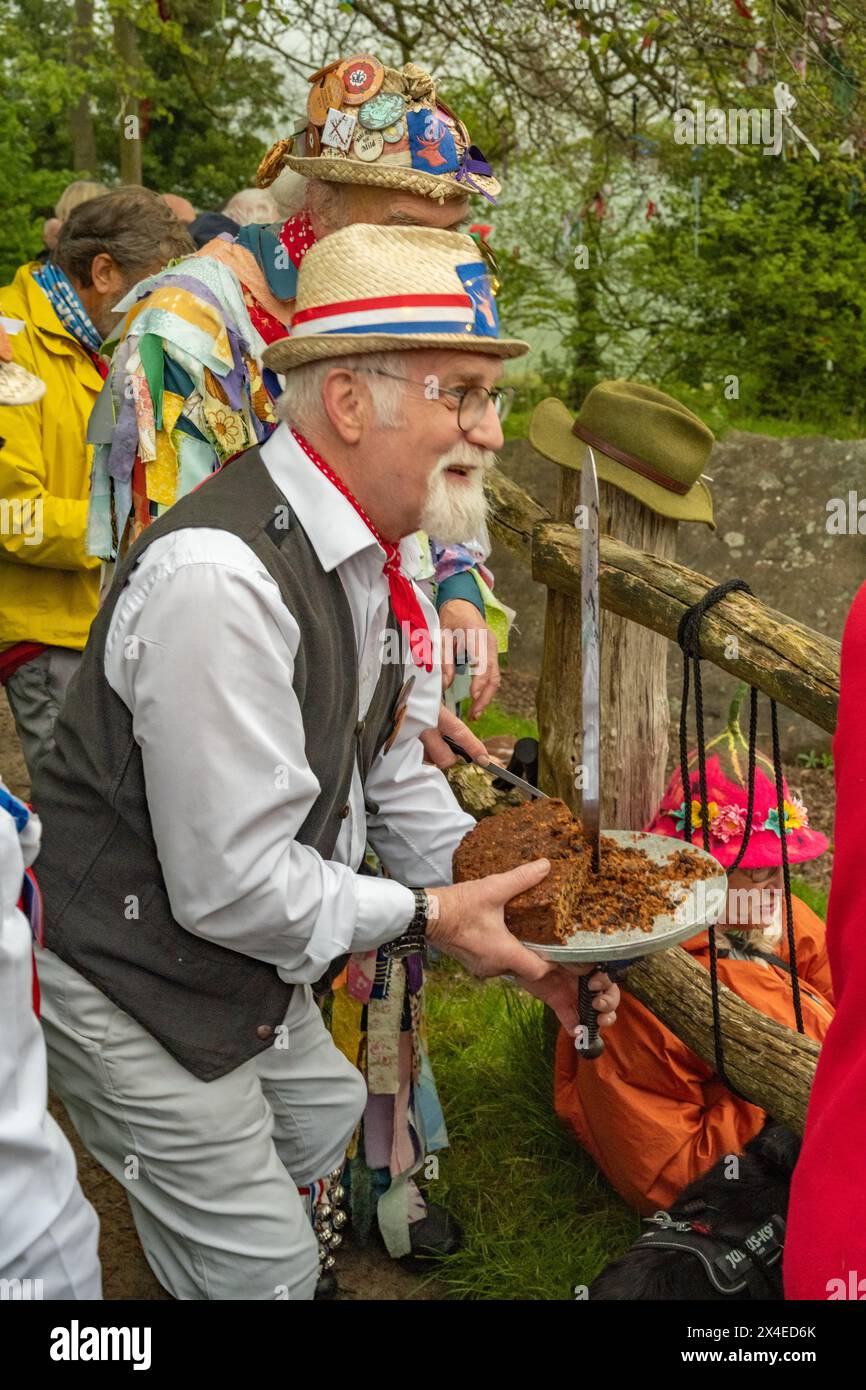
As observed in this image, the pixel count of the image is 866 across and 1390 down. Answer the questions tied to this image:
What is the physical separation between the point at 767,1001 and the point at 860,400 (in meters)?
7.90

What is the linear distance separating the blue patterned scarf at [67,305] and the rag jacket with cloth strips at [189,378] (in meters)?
0.88

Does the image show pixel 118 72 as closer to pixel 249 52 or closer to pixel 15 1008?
pixel 249 52

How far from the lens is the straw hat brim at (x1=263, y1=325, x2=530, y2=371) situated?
2.02 m

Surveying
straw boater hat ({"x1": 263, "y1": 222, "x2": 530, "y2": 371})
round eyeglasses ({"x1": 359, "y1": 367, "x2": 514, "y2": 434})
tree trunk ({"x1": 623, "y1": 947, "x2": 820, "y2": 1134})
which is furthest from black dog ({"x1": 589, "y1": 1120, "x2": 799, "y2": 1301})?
straw boater hat ({"x1": 263, "y1": 222, "x2": 530, "y2": 371})

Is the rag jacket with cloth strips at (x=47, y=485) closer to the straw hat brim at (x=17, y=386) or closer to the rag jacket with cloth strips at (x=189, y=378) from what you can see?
the rag jacket with cloth strips at (x=189, y=378)

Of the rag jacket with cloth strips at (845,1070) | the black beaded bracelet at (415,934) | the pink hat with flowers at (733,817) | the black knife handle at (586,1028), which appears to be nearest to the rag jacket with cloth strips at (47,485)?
the pink hat with flowers at (733,817)

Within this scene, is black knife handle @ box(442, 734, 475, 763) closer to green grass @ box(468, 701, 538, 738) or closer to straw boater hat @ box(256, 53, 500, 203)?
straw boater hat @ box(256, 53, 500, 203)

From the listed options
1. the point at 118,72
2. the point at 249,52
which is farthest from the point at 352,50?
the point at 249,52

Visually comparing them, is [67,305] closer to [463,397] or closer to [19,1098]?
[463,397]

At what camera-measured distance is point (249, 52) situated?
12.4 m

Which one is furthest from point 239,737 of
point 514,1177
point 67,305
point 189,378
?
point 67,305

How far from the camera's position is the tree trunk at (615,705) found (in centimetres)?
333

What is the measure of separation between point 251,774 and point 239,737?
6cm

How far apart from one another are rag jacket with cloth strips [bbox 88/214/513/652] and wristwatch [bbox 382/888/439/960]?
984 millimetres
